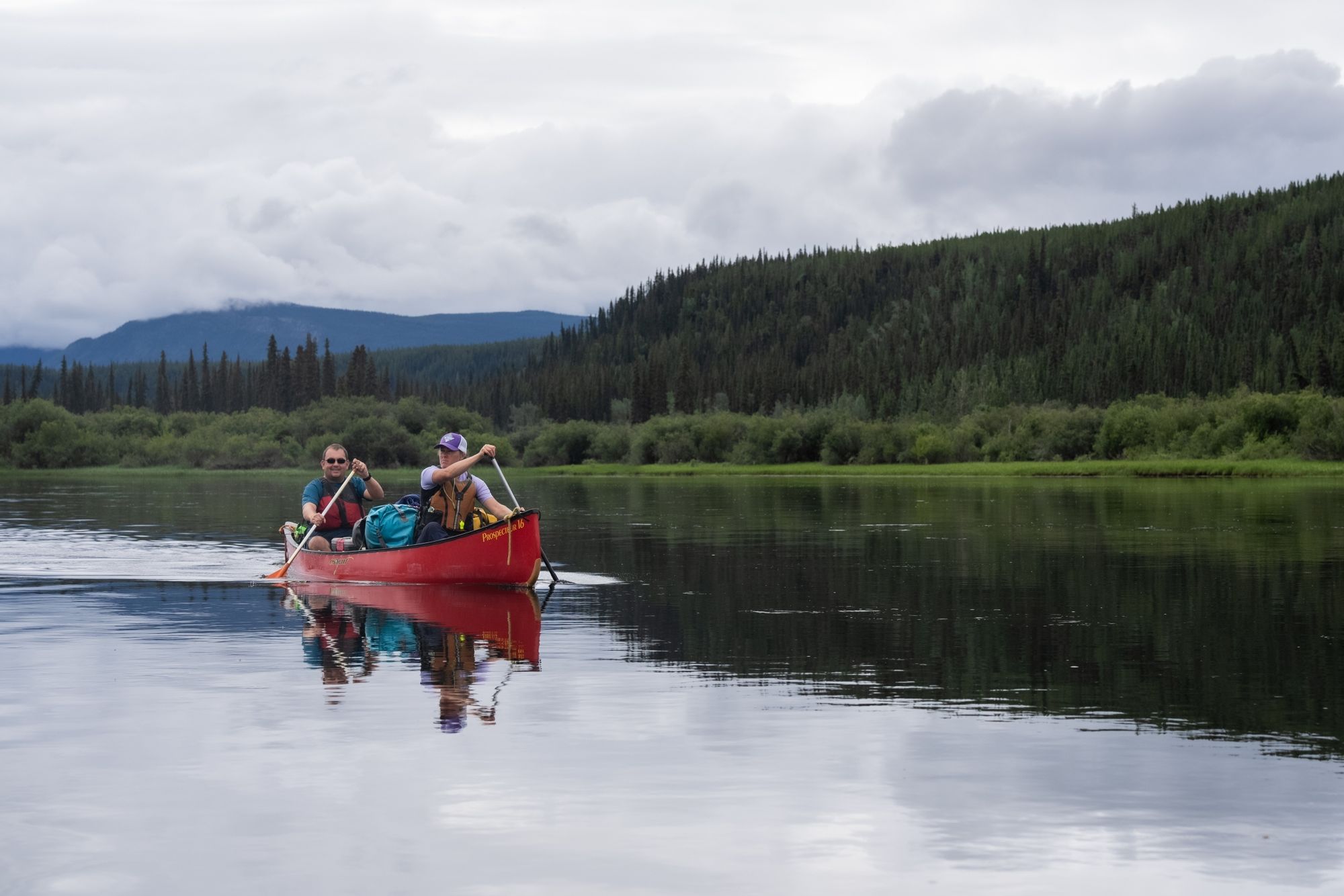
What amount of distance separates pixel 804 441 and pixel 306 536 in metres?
129

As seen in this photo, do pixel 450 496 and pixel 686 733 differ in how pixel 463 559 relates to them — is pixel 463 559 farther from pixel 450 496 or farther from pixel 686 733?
pixel 686 733

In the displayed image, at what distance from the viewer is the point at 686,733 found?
14648 mm

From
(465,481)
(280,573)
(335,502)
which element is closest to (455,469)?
(465,481)

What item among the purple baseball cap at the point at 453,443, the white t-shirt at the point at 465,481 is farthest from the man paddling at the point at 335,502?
the purple baseball cap at the point at 453,443

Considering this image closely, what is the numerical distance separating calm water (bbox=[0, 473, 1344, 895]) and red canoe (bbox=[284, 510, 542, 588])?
49 centimetres

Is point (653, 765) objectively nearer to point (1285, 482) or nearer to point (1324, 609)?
point (1324, 609)

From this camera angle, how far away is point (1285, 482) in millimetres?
97125

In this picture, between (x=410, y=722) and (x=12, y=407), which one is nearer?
(x=410, y=722)

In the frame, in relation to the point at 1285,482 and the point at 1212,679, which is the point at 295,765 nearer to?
the point at 1212,679

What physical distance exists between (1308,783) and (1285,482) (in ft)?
298

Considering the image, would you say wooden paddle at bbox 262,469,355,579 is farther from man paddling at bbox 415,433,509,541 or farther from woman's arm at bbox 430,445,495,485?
woman's arm at bbox 430,445,495,485

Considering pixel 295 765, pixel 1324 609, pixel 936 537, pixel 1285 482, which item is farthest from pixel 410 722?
pixel 1285 482

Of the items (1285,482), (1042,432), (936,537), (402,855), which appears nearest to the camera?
(402,855)

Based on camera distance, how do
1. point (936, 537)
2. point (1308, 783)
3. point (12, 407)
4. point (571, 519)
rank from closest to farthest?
1. point (1308, 783)
2. point (936, 537)
3. point (571, 519)
4. point (12, 407)
